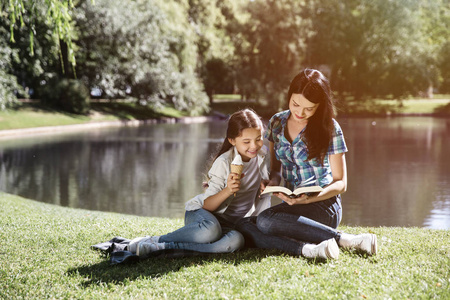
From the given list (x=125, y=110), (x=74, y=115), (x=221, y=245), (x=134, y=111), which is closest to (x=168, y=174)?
(x=221, y=245)

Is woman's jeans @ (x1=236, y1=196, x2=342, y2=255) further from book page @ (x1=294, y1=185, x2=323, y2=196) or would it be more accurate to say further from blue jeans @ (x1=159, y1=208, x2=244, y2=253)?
book page @ (x1=294, y1=185, x2=323, y2=196)

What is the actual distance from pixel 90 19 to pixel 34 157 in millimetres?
14324

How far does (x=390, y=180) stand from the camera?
13.0 m

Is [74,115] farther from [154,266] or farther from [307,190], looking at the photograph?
[307,190]

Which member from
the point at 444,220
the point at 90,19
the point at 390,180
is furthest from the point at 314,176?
the point at 90,19

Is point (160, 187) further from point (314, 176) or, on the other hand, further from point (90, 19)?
point (90, 19)

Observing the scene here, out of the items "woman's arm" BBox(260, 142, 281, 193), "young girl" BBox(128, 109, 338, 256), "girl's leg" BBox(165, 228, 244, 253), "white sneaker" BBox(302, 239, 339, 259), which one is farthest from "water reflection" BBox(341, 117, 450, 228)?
"girl's leg" BBox(165, 228, 244, 253)

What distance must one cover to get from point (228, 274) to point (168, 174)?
1015cm

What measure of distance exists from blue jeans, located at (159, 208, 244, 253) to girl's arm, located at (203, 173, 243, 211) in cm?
6

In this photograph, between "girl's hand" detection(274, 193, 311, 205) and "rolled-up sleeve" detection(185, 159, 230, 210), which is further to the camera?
"rolled-up sleeve" detection(185, 159, 230, 210)

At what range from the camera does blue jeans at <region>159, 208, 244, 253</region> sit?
14.0ft

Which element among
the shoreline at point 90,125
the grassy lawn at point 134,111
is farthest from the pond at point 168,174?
the grassy lawn at point 134,111

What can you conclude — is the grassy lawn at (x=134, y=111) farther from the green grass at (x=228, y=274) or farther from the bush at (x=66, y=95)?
the green grass at (x=228, y=274)

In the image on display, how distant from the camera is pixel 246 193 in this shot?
179 inches
